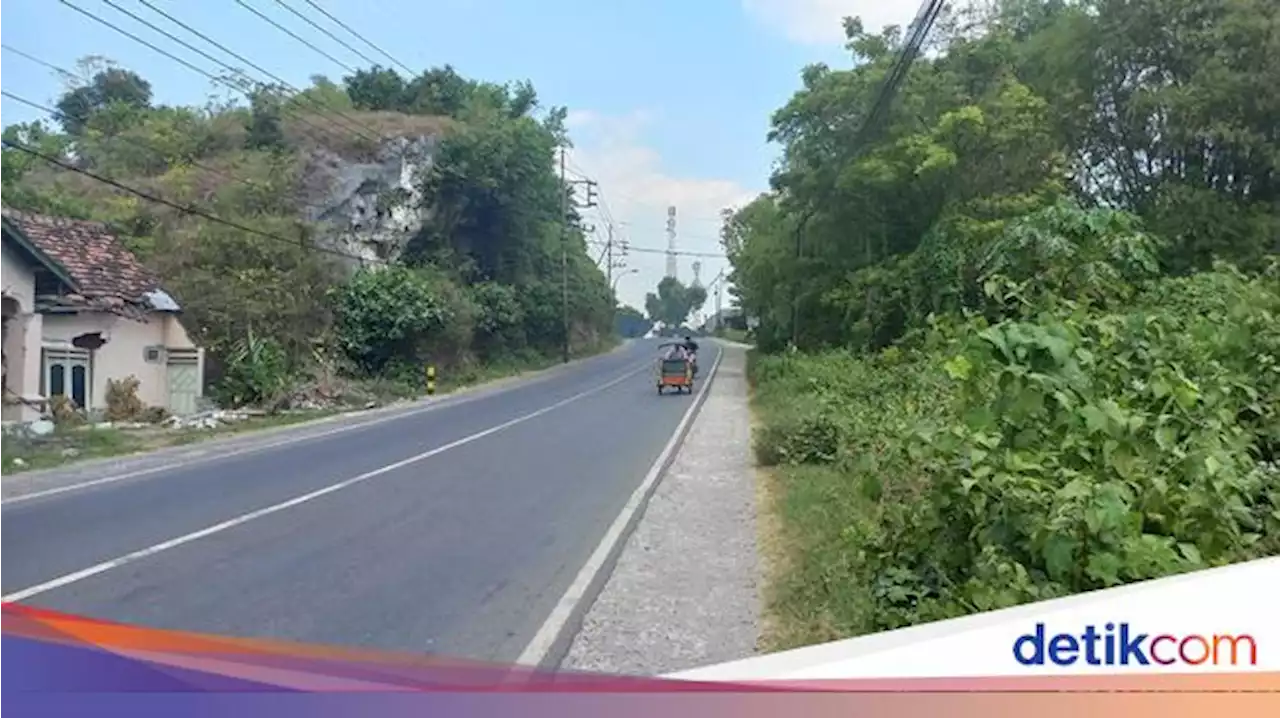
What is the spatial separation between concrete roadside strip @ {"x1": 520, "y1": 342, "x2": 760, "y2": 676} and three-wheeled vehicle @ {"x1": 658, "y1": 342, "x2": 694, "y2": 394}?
14.3 metres

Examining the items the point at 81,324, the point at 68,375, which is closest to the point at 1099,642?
the point at 68,375

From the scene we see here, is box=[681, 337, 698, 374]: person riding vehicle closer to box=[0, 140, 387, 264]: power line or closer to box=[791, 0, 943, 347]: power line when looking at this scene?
box=[791, 0, 943, 347]: power line

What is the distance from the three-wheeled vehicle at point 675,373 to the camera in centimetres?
2480

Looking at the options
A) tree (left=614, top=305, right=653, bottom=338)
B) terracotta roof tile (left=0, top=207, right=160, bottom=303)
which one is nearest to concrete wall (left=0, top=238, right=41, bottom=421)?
terracotta roof tile (left=0, top=207, right=160, bottom=303)

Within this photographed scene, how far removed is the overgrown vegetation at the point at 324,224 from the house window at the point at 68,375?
2.55 metres

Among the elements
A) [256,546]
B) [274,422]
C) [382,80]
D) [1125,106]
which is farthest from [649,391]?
[382,80]

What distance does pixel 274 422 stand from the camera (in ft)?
59.0

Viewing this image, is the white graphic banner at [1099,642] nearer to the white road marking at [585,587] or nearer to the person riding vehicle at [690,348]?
the white road marking at [585,587]

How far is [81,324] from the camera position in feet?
56.5

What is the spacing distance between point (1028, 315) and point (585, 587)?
2.50m

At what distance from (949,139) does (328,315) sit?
1500 centimetres

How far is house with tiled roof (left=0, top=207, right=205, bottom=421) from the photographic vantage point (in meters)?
15.5

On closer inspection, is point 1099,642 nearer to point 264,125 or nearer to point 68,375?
point 264,125

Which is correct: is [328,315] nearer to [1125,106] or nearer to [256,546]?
[1125,106]
